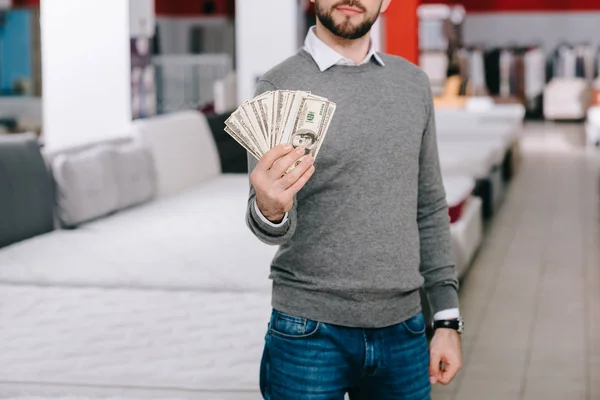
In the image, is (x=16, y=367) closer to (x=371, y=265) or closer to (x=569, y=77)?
(x=371, y=265)

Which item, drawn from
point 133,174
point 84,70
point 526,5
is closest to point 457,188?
point 133,174

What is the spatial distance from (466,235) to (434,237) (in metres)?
3.93

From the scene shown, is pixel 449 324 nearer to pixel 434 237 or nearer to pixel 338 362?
pixel 434 237

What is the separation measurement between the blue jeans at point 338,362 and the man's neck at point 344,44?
49cm

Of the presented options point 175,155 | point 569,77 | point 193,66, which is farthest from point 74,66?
point 569,77

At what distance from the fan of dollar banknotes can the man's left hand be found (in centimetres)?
49

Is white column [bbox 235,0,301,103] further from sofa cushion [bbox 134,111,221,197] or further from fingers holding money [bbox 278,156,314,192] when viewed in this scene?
fingers holding money [bbox 278,156,314,192]

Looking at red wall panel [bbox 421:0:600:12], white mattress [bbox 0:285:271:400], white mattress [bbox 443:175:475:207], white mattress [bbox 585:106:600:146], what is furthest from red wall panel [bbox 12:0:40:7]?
white mattress [bbox 0:285:271:400]

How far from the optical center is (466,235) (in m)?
→ 5.75

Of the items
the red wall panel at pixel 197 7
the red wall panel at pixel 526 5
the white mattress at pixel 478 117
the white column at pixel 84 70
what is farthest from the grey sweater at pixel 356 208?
the red wall panel at pixel 197 7

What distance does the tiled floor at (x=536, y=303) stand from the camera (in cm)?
400

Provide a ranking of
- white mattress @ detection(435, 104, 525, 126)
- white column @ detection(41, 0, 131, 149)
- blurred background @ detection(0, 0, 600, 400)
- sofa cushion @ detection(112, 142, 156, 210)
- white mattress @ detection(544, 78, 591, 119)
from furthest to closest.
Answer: white mattress @ detection(544, 78, 591, 119) < white mattress @ detection(435, 104, 525, 126) < white column @ detection(41, 0, 131, 149) < sofa cushion @ detection(112, 142, 156, 210) < blurred background @ detection(0, 0, 600, 400)

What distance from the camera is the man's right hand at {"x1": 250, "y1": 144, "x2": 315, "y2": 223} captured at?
4.98 feet

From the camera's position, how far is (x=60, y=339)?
11.0 ft
